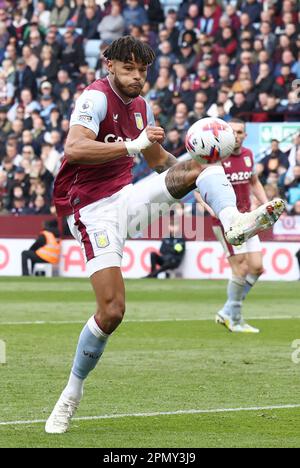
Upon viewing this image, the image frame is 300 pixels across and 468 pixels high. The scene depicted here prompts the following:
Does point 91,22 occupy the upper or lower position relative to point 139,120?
lower

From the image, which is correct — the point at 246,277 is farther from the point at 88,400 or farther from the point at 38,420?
the point at 38,420

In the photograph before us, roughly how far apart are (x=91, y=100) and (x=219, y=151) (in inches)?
41.5

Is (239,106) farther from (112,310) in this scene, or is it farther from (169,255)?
(112,310)

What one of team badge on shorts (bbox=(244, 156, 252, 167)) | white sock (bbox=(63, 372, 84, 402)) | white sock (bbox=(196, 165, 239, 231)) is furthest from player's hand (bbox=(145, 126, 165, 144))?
team badge on shorts (bbox=(244, 156, 252, 167))

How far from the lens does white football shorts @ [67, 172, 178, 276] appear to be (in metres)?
7.76

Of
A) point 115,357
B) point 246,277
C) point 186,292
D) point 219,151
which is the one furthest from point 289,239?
point 219,151

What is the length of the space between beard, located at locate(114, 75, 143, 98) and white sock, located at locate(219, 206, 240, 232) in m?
1.24

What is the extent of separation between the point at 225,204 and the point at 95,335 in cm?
125

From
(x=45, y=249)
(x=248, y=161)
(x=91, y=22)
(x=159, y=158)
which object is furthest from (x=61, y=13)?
(x=159, y=158)

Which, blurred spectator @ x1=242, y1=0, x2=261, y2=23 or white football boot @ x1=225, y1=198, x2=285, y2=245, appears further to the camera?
blurred spectator @ x1=242, y1=0, x2=261, y2=23

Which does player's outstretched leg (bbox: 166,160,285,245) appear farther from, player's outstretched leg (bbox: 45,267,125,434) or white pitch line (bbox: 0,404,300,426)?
white pitch line (bbox: 0,404,300,426)

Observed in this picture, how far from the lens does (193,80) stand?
92.3ft

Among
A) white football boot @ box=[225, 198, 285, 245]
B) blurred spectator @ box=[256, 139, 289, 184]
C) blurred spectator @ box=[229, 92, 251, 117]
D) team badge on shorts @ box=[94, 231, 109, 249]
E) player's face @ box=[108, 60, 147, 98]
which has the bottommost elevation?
blurred spectator @ box=[256, 139, 289, 184]

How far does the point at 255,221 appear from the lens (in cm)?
712
